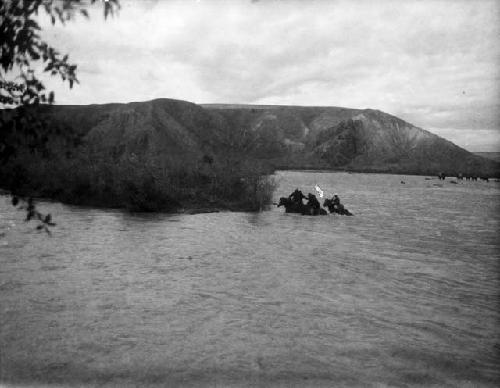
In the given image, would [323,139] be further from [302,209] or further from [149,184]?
[149,184]

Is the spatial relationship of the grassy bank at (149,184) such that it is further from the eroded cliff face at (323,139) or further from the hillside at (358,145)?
the hillside at (358,145)

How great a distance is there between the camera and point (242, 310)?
10.1 m

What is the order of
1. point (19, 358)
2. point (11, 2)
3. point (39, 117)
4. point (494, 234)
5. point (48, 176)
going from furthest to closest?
point (48, 176), point (494, 234), point (19, 358), point (39, 117), point (11, 2)

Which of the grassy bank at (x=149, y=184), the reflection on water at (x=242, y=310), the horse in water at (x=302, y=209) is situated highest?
the grassy bank at (x=149, y=184)

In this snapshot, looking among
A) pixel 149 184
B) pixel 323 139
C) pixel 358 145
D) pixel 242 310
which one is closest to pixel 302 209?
pixel 149 184

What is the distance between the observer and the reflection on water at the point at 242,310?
23.3 ft

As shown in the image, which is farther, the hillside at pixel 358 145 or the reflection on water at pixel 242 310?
the hillside at pixel 358 145

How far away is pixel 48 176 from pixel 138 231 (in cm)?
1669

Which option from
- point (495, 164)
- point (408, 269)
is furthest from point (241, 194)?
point (495, 164)

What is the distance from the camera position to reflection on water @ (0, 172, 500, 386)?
7.11 metres

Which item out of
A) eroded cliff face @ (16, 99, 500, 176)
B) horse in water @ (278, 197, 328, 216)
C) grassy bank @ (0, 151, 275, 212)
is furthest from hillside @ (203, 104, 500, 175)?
horse in water @ (278, 197, 328, 216)

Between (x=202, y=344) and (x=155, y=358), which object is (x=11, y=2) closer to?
(x=155, y=358)

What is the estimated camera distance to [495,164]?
158m

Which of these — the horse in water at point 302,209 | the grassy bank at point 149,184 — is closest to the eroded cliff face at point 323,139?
the grassy bank at point 149,184
